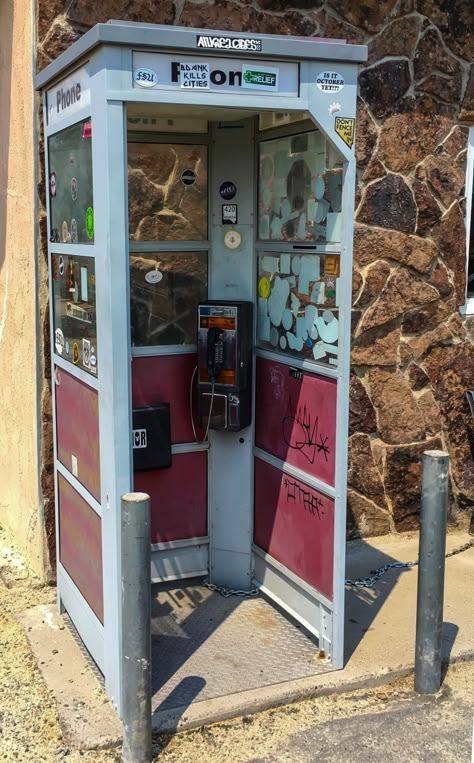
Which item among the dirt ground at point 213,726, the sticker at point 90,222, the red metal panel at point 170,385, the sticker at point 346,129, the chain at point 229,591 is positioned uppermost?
the sticker at point 346,129

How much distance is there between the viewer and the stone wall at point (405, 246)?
17.7ft

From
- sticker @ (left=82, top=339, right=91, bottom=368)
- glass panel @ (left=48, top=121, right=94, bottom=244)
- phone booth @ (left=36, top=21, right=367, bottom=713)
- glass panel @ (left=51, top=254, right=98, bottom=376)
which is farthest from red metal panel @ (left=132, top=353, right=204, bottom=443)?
glass panel @ (left=48, top=121, right=94, bottom=244)

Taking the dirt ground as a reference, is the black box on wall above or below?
above

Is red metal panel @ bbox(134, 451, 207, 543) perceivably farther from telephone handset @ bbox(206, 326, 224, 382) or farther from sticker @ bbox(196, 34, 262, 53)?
sticker @ bbox(196, 34, 262, 53)

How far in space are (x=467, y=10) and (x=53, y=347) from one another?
11.1ft

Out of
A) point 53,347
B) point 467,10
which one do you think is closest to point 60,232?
point 53,347

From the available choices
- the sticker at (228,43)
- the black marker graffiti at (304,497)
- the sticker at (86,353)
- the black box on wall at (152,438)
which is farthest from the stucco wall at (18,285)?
the sticker at (228,43)

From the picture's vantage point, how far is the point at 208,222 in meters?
4.73

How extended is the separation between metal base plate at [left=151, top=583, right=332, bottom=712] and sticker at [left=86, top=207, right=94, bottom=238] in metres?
1.98

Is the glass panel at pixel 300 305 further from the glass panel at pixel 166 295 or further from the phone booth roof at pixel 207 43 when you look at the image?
the phone booth roof at pixel 207 43

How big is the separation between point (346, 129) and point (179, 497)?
7.30ft

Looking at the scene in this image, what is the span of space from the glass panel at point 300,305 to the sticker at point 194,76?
95 centimetres

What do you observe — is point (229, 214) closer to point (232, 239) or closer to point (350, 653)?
point (232, 239)

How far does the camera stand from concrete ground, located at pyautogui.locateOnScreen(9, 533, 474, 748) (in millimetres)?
3734
